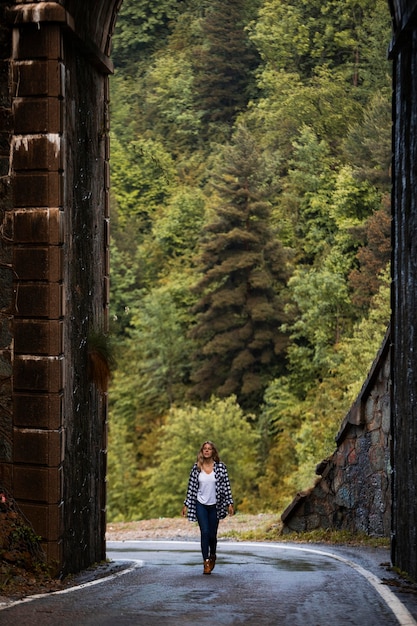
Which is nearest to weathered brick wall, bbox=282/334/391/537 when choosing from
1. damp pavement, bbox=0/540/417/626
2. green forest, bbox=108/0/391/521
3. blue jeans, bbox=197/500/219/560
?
damp pavement, bbox=0/540/417/626

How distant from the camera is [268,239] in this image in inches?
2547

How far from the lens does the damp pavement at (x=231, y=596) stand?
8.30 m

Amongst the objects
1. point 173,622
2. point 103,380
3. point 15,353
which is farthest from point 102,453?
point 173,622

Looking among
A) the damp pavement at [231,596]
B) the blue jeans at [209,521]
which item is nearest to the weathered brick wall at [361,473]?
the damp pavement at [231,596]

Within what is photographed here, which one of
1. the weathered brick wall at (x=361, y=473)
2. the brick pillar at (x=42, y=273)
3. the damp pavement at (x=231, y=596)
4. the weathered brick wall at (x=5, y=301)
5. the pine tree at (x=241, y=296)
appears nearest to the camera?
the damp pavement at (x=231, y=596)

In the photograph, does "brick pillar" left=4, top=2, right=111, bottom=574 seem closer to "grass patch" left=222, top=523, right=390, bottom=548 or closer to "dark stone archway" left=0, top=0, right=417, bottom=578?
"dark stone archway" left=0, top=0, right=417, bottom=578

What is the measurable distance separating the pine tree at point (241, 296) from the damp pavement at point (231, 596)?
165 feet

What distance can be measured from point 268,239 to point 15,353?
53.9 m

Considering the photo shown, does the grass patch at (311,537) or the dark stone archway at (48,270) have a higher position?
the dark stone archway at (48,270)

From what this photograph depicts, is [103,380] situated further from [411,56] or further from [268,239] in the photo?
[268,239]

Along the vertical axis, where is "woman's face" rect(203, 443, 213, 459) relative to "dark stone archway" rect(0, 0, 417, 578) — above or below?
below

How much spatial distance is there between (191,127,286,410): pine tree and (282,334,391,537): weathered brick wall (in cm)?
4366

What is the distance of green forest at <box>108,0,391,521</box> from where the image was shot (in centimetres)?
5962

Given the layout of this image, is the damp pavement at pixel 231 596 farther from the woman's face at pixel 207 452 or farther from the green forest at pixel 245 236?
the green forest at pixel 245 236
